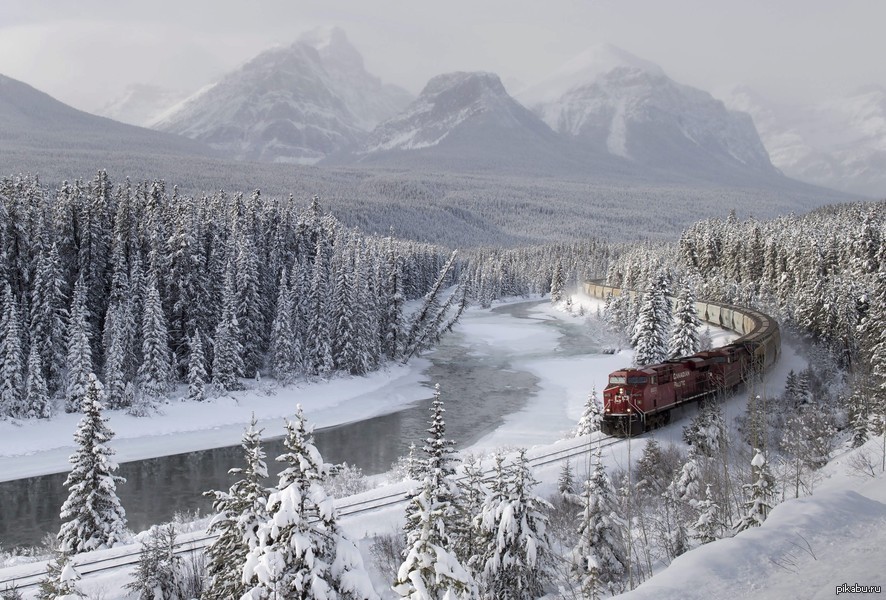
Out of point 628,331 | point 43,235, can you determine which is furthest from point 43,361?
point 628,331

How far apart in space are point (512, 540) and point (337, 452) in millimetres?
33384

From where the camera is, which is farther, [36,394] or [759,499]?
[36,394]

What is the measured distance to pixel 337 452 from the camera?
48.2 metres

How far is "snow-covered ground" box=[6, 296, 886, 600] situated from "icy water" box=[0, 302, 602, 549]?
2363 millimetres

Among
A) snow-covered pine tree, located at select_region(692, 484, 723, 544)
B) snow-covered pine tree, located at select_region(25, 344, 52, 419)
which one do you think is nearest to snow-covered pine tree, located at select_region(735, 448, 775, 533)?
snow-covered pine tree, located at select_region(692, 484, 723, 544)

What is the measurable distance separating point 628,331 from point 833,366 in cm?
2940

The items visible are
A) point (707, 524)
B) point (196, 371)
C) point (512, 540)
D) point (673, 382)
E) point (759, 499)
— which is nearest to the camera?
point (759, 499)

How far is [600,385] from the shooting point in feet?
219

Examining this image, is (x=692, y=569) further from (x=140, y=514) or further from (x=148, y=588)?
(x=140, y=514)

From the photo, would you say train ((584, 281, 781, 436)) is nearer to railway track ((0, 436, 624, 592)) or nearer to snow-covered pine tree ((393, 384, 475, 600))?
railway track ((0, 436, 624, 592))

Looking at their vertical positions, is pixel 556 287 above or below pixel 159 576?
below

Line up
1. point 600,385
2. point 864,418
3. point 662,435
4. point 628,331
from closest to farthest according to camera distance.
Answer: point 864,418 → point 662,435 → point 600,385 → point 628,331

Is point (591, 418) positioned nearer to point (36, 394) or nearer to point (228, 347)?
point (228, 347)

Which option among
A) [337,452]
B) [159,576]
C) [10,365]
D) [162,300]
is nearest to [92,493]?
[159,576]
